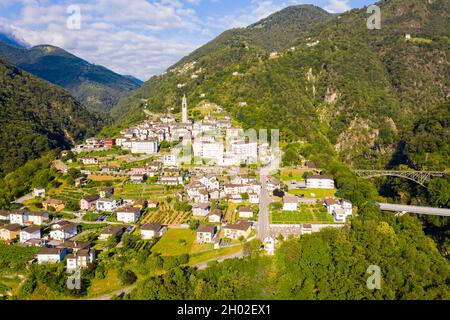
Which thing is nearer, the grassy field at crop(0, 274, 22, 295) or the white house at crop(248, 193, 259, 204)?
the grassy field at crop(0, 274, 22, 295)

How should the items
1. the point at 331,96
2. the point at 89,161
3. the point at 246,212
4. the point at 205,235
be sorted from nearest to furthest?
the point at 205,235, the point at 246,212, the point at 89,161, the point at 331,96

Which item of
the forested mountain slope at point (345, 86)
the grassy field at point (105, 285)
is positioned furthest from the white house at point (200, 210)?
the forested mountain slope at point (345, 86)

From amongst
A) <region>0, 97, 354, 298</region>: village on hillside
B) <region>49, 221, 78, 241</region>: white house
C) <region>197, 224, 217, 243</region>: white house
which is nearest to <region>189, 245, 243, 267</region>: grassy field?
<region>0, 97, 354, 298</region>: village on hillside

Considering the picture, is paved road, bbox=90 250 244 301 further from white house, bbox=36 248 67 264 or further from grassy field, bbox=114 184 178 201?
grassy field, bbox=114 184 178 201

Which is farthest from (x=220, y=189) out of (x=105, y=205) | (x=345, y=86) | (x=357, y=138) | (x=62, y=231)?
(x=345, y=86)

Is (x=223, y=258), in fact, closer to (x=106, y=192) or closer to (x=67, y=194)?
(x=106, y=192)
